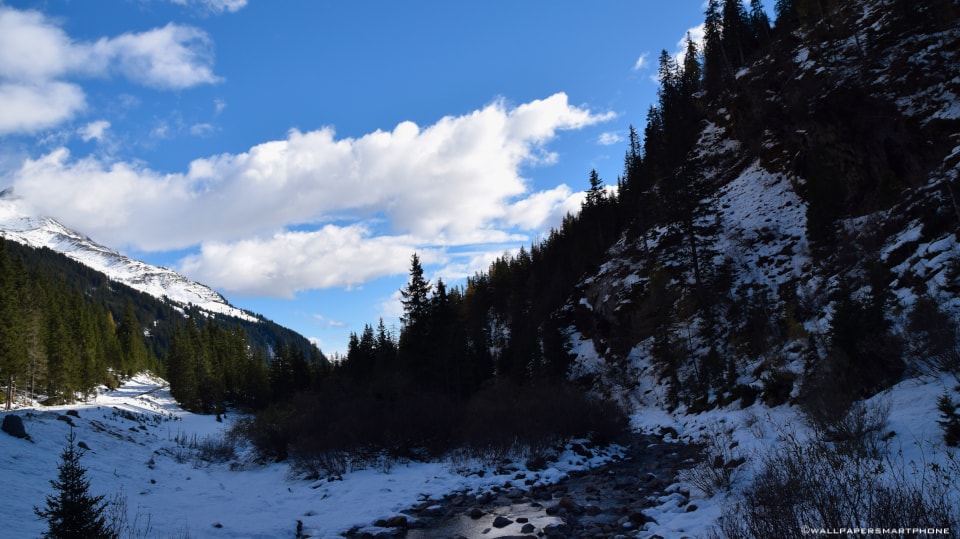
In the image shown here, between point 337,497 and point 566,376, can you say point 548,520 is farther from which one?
point 566,376

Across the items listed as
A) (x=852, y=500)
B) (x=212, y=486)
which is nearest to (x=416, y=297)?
(x=212, y=486)

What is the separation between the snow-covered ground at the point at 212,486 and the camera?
44.2ft

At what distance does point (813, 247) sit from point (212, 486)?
3441cm

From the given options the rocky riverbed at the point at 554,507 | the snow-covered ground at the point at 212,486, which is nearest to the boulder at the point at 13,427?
the snow-covered ground at the point at 212,486

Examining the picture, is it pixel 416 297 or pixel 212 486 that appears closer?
pixel 212 486

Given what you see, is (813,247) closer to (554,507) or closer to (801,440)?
(801,440)

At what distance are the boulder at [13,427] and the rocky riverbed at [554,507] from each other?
59.2 ft

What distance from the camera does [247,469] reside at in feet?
83.5

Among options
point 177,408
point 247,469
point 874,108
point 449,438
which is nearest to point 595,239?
point 874,108

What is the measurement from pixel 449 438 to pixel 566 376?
1970 cm

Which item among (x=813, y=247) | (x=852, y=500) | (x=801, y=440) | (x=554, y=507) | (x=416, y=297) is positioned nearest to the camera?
(x=852, y=500)

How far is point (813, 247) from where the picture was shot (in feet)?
88.2

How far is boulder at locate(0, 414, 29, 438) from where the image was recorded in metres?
19.7

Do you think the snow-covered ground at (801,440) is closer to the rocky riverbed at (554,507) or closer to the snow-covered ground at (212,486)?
the rocky riverbed at (554,507)
